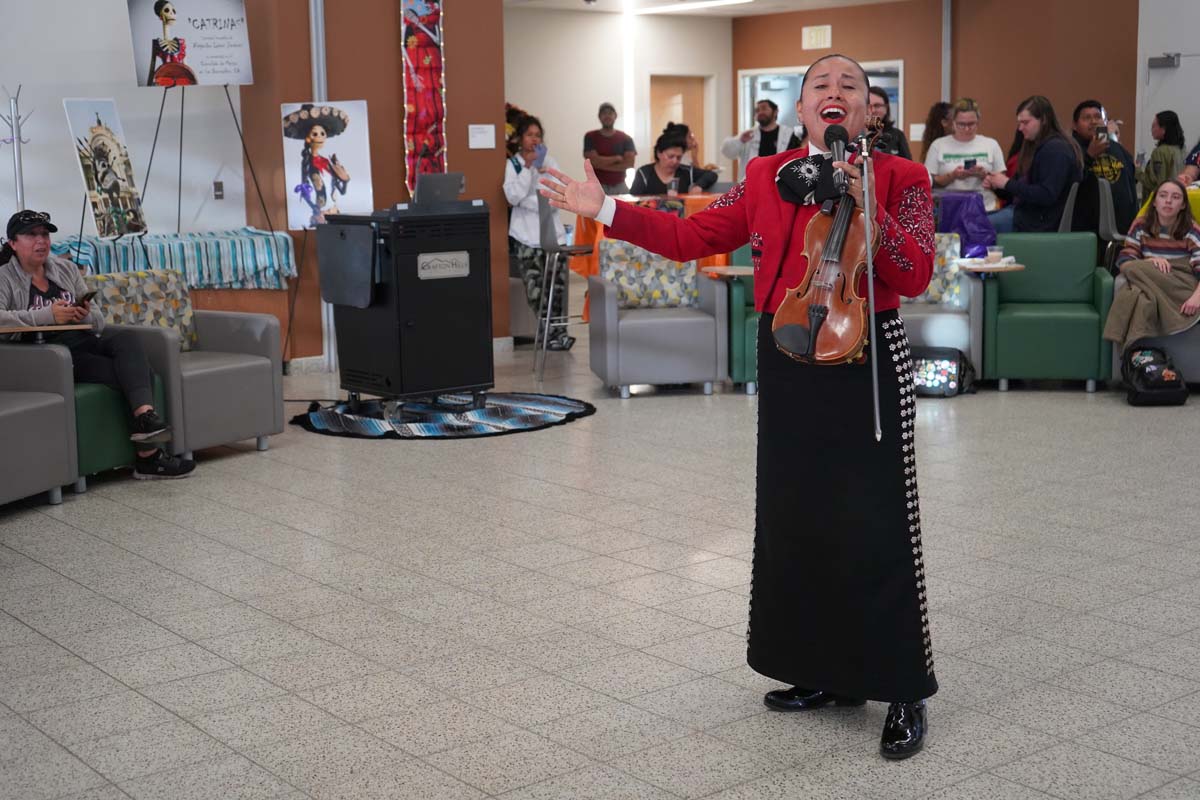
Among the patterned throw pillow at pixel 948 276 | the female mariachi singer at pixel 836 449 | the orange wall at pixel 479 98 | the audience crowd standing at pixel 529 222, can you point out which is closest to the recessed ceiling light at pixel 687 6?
the audience crowd standing at pixel 529 222

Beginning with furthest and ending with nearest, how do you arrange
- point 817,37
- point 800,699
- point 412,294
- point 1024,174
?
point 817,37 → point 1024,174 → point 412,294 → point 800,699

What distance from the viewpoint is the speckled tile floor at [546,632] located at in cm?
321

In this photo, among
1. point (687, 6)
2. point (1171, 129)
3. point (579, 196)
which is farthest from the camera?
point (687, 6)

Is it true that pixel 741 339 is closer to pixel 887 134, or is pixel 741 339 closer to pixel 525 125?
pixel 887 134

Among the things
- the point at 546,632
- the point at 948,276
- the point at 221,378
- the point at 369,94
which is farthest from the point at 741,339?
the point at 546,632

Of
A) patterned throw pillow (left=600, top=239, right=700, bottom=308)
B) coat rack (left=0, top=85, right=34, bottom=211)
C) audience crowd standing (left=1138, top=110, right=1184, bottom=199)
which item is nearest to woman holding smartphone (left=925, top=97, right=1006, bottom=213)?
audience crowd standing (left=1138, top=110, right=1184, bottom=199)

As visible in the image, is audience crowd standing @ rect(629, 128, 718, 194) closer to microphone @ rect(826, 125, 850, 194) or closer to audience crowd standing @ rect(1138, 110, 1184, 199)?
audience crowd standing @ rect(1138, 110, 1184, 199)

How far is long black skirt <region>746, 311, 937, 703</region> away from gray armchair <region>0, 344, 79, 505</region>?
11.2ft

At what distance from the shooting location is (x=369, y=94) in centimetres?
921

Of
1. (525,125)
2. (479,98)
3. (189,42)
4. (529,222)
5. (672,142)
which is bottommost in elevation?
(529,222)

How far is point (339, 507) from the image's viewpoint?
5.72 meters

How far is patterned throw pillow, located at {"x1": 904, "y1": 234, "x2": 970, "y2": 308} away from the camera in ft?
27.5

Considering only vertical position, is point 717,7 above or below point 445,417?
above

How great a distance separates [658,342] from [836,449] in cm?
498
